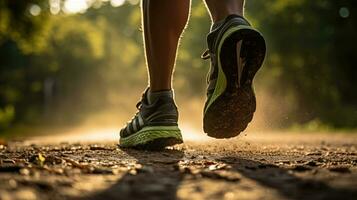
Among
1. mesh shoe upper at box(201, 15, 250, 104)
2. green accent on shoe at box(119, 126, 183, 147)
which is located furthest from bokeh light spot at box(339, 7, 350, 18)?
mesh shoe upper at box(201, 15, 250, 104)

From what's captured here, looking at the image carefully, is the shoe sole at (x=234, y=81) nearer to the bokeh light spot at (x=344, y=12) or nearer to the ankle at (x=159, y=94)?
the ankle at (x=159, y=94)

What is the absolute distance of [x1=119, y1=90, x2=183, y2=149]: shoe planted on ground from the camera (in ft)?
10.3

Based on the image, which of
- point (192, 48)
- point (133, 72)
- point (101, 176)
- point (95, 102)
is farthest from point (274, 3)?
point (133, 72)

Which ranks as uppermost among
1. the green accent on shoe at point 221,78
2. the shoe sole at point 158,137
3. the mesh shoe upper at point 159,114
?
the green accent on shoe at point 221,78

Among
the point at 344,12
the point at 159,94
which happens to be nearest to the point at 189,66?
the point at 344,12

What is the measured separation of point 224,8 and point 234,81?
386 millimetres

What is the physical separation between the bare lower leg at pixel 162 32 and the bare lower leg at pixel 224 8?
26cm

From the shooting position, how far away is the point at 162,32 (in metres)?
3.15

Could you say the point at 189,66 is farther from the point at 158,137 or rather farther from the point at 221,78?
the point at 221,78

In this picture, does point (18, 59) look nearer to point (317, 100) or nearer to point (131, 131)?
point (317, 100)

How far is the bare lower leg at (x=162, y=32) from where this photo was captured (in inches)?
124

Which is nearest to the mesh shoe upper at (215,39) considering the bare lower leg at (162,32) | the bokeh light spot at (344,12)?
the bare lower leg at (162,32)

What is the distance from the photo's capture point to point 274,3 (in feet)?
117

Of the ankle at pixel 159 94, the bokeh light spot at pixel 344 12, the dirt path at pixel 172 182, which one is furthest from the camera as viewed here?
the bokeh light spot at pixel 344 12
